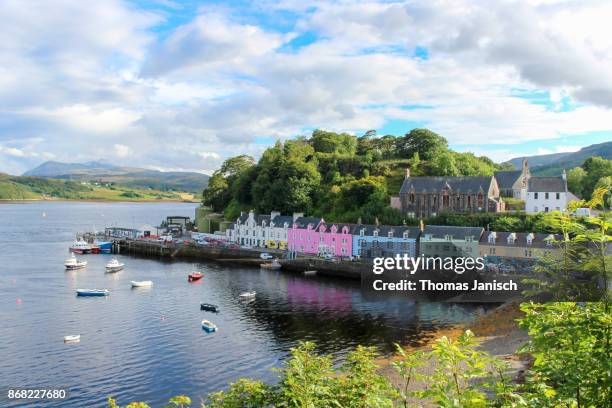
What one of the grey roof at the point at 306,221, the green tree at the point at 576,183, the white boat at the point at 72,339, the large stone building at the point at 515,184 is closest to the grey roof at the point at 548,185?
the large stone building at the point at 515,184

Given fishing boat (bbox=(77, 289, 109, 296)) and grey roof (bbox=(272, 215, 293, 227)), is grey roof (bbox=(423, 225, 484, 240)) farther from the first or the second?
fishing boat (bbox=(77, 289, 109, 296))

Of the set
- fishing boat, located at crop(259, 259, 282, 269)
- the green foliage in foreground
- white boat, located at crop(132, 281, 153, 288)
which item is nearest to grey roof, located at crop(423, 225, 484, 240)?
fishing boat, located at crop(259, 259, 282, 269)

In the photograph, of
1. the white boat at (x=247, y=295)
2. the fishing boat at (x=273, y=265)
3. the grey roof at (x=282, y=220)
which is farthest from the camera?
the grey roof at (x=282, y=220)

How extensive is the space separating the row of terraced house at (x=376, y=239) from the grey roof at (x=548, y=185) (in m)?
10.3

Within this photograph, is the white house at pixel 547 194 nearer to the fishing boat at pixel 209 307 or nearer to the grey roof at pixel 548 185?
the grey roof at pixel 548 185

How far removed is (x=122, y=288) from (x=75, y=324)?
13.1 metres

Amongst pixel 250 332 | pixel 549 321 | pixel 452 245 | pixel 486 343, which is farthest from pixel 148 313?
pixel 549 321

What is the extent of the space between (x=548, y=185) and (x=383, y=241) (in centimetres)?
2065

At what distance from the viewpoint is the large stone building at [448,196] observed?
2397 inches

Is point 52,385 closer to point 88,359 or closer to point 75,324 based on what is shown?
point 88,359

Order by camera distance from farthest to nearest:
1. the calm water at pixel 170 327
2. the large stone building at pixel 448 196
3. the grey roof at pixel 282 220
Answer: the grey roof at pixel 282 220 → the large stone building at pixel 448 196 → the calm water at pixel 170 327

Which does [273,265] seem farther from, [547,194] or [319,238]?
[547,194]

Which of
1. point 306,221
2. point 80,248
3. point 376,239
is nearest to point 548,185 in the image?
point 376,239

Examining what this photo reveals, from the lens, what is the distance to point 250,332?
33094 mm
